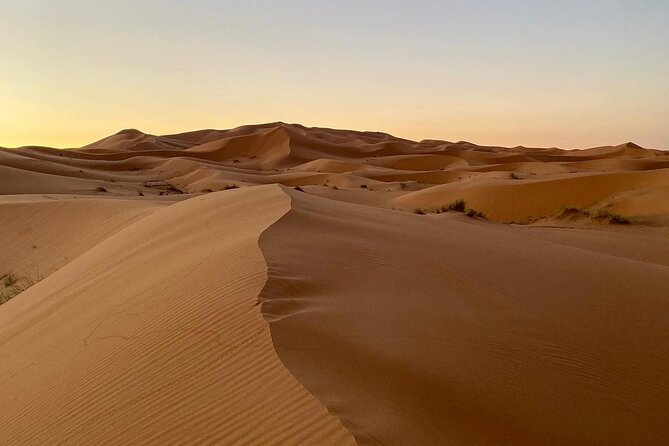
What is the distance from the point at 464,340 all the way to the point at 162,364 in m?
1.75

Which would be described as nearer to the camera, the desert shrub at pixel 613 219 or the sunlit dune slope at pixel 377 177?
the desert shrub at pixel 613 219

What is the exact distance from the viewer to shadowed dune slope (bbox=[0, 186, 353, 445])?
Answer: 254 cm

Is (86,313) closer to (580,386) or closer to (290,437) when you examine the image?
(290,437)

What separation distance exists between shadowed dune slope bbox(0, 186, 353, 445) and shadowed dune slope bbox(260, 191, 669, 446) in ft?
0.51

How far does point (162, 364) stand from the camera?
10.4ft

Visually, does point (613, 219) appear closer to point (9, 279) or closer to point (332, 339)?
point (332, 339)

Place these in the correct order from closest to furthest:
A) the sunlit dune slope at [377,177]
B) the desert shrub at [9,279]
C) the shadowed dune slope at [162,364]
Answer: the shadowed dune slope at [162,364]
the desert shrub at [9,279]
the sunlit dune slope at [377,177]

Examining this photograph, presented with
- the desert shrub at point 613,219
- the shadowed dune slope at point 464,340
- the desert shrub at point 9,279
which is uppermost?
the shadowed dune slope at point 464,340

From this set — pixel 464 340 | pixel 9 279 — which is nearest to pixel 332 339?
pixel 464 340

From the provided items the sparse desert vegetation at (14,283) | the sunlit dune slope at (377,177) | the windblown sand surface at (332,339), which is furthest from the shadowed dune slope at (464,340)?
the sunlit dune slope at (377,177)

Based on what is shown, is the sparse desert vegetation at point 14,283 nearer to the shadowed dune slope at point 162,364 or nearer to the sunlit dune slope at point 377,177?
the shadowed dune slope at point 162,364

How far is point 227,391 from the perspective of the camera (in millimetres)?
2744

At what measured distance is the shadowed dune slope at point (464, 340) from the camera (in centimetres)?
269

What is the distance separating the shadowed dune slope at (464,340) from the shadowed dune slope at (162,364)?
6.1 inches
